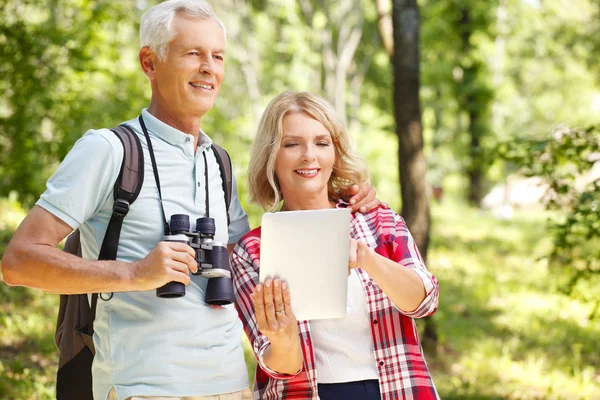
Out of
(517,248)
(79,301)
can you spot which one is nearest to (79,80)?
(79,301)

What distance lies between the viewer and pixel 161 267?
227cm

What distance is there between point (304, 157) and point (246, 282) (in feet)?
1.83

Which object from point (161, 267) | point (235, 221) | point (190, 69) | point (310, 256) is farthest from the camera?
point (235, 221)

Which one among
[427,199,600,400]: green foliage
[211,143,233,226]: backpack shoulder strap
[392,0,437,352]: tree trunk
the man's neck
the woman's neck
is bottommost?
[427,199,600,400]: green foliage

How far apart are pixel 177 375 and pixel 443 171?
38.3 m

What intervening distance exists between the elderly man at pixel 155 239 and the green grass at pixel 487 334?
354cm

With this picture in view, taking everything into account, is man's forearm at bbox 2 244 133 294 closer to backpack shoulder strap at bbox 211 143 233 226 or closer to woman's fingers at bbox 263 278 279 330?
Result: woman's fingers at bbox 263 278 279 330

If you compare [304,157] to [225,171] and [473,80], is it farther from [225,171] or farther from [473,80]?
[473,80]

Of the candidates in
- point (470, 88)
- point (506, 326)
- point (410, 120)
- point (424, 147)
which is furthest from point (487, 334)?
point (470, 88)

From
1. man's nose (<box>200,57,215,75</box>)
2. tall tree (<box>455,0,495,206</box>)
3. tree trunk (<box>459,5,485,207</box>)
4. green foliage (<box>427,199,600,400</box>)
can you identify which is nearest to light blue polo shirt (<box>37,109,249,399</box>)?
man's nose (<box>200,57,215,75</box>)

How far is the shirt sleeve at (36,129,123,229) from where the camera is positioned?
237 centimetres

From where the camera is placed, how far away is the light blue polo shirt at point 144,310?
2.42 metres

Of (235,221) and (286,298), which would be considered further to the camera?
(235,221)

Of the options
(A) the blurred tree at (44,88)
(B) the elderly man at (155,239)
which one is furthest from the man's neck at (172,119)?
(A) the blurred tree at (44,88)
